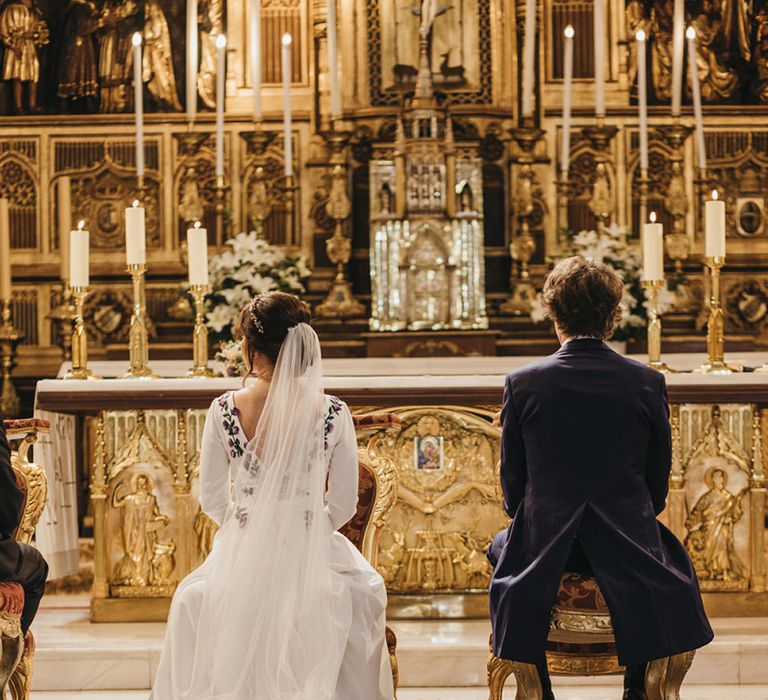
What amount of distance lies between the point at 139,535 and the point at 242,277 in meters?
1.91

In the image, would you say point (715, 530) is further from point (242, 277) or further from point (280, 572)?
point (242, 277)

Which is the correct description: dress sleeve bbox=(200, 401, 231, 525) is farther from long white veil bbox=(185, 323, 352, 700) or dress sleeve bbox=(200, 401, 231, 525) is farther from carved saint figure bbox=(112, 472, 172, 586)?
carved saint figure bbox=(112, 472, 172, 586)

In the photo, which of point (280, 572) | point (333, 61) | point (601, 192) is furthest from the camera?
point (601, 192)

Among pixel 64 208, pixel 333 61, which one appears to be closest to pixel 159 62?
pixel 64 208

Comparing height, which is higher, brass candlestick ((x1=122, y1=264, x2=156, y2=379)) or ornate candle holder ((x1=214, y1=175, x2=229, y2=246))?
ornate candle holder ((x1=214, y1=175, x2=229, y2=246))

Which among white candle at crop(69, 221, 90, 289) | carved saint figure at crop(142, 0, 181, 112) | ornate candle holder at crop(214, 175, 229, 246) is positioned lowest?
white candle at crop(69, 221, 90, 289)

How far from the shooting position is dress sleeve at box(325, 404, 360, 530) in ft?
13.1

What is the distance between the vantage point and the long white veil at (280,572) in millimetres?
3852

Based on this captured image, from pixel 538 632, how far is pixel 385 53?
5.58 metres

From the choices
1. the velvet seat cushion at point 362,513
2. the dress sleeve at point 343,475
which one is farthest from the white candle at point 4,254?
the dress sleeve at point 343,475

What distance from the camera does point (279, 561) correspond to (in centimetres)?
394

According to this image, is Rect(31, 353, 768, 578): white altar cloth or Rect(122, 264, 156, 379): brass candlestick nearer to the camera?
Rect(31, 353, 768, 578): white altar cloth

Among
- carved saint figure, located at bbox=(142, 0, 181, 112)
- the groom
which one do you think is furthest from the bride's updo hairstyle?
carved saint figure, located at bbox=(142, 0, 181, 112)

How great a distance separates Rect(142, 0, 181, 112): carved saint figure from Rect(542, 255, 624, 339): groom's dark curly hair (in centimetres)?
584
